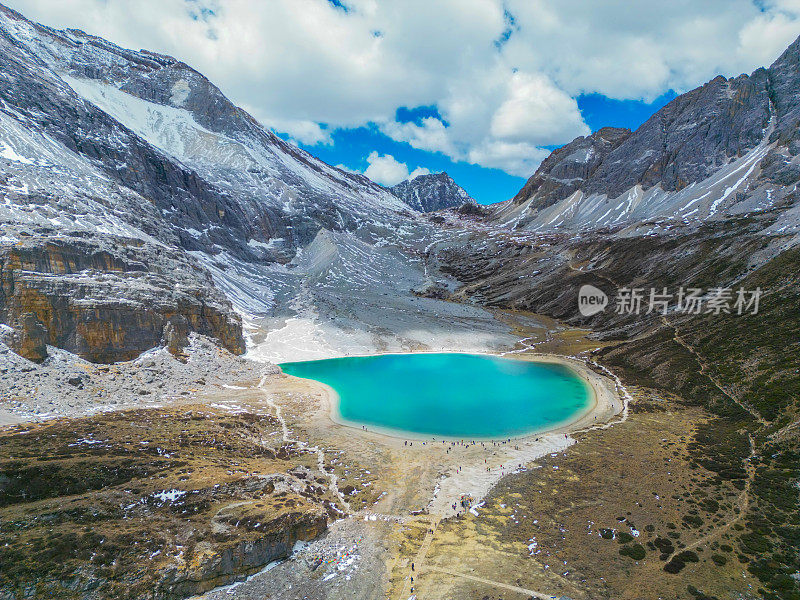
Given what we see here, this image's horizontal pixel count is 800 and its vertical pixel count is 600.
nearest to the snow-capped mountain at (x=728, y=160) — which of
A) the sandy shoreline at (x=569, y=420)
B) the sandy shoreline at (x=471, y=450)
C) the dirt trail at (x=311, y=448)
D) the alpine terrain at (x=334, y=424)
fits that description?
the alpine terrain at (x=334, y=424)

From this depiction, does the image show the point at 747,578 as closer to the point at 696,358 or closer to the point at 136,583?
the point at 136,583

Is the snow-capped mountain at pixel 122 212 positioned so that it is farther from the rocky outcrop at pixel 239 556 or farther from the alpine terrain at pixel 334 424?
the rocky outcrop at pixel 239 556

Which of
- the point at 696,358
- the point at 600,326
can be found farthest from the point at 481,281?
the point at 696,358

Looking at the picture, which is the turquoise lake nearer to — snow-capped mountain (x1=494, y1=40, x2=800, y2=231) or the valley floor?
the valley floor

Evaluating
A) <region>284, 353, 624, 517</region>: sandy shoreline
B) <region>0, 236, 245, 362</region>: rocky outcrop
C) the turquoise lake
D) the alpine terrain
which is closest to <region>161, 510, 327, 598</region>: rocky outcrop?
the alpine terrain

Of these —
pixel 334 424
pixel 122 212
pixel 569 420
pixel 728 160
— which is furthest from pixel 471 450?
pixel 728 160
